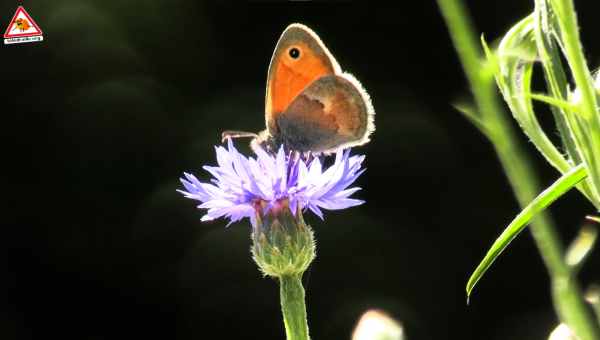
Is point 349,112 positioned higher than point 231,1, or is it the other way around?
point 231,1

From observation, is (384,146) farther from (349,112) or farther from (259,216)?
(259,216)

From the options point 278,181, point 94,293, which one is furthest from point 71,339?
point 278,181

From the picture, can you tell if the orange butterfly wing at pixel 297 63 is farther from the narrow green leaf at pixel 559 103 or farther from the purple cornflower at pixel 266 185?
the narrow green leaf at pixel 559 103

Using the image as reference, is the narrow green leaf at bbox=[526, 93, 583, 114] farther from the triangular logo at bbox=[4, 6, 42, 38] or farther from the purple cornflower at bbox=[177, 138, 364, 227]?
the triangular logo at bbox=[4, 6, 42, 38]

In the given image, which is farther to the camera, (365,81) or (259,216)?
(365,81)

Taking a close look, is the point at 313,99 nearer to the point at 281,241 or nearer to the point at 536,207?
the point at 281,241

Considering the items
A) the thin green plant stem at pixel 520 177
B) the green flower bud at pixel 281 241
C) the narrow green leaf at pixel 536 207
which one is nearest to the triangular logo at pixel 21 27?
the green flower bud at pixel 281 241

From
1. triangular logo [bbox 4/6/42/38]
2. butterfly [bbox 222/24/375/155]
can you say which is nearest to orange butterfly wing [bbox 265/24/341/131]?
butterfly [bbox 222/24/375/155]
